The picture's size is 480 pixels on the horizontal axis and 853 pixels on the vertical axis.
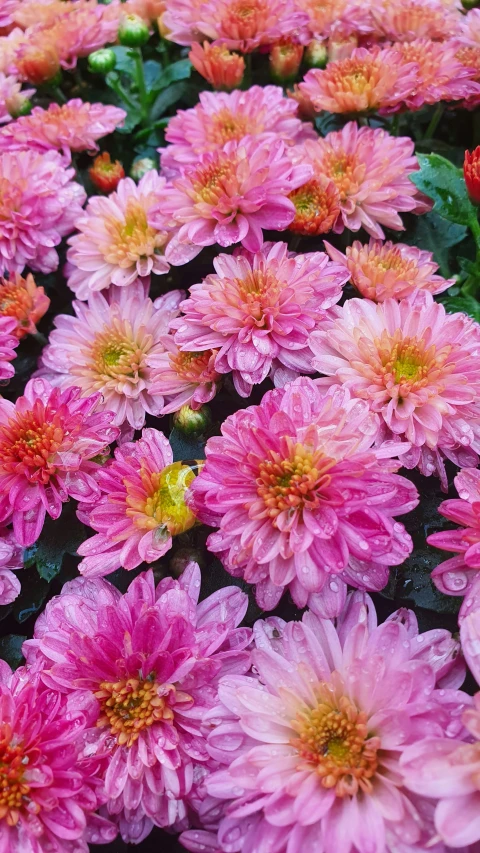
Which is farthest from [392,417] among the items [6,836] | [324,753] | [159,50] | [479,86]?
[159,50]

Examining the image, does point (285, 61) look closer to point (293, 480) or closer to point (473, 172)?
point (473, 172)

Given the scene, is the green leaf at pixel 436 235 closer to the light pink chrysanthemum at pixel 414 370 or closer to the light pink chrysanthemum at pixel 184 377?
the light pink chrysanthemum at pixel 414 370

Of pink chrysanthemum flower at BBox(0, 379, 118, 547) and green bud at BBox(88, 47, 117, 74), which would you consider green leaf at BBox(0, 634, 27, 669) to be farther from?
green bud at BBox(88, 47, 117, 74)

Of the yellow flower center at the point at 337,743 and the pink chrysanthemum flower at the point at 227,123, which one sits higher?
the pink chrysanthemum flower at the point at 227,123

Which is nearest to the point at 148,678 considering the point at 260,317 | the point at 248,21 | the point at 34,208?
the point at 260,317

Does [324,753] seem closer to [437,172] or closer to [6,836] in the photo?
[6,836]

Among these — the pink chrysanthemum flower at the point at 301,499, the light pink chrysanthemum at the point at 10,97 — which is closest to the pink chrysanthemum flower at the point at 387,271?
the pink chrysanthemum flower at the point at 301,499
